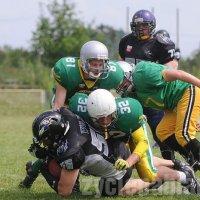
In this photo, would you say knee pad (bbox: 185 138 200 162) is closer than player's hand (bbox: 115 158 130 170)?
No

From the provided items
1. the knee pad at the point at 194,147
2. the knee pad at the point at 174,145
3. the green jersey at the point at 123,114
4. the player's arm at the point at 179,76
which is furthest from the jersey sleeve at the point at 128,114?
the knee pad at the point at 174,145

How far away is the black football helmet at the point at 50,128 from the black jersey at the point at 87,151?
54mm

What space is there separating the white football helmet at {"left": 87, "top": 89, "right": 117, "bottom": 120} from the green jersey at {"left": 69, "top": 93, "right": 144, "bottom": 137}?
13cm

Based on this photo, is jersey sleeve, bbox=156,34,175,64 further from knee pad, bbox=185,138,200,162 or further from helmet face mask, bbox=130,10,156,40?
knee pad, bbox=185,138,200,162

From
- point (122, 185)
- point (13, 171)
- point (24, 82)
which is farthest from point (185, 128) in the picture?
point (24, 82)

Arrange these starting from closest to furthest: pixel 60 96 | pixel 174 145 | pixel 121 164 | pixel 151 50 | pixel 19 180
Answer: pixel 121 164 < pixel 60 96 < pixel 174 145 < pixel 19 180 < pixel 151 50

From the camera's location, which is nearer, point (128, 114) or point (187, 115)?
point (128, 114)

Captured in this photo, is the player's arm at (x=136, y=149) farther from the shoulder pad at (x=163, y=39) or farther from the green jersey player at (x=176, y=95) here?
the shoulder pad at (x=163, y=39)

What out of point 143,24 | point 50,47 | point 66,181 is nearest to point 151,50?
point 143,24

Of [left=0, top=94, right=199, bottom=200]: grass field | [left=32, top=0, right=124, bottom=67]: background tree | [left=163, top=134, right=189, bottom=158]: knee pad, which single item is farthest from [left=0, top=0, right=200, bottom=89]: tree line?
[left=163, top=134, right=189, bottom=158]: knee pad

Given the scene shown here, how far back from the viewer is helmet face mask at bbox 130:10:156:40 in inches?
281

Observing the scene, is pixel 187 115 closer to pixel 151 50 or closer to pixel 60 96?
pixel 60 96

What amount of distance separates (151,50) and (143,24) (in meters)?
0.33

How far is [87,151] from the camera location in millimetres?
5164
